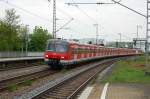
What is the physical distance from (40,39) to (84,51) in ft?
202

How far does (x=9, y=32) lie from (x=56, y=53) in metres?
53.6

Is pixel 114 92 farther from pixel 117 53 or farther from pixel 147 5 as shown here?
pixel 117 53

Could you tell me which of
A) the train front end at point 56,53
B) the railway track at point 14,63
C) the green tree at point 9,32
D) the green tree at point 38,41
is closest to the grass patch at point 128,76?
the train front end at point 56,53

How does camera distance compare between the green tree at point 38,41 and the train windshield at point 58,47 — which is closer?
the train windshield at point 58,47

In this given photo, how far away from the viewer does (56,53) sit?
122 ft

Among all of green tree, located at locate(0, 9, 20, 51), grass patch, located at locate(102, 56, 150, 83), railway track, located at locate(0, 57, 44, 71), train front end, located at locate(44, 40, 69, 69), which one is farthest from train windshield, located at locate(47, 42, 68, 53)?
green tree, located at locate(0, 9, 20, 51)

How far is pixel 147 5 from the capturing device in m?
27.5

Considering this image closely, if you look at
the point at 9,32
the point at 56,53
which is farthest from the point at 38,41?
A: the point at 56,53

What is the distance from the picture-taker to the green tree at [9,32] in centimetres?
8703

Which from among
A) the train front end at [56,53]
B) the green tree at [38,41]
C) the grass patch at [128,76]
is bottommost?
the grass patch at [128,76]

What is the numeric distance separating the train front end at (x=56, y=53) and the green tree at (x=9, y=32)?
162ft

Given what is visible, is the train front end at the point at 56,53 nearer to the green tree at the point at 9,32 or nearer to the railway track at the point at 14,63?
the railway track at the point at 14,63

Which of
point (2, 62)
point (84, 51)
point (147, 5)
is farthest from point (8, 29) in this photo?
point (147, 5)

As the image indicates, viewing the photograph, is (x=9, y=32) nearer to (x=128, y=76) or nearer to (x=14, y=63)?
(x=14, y=63)
